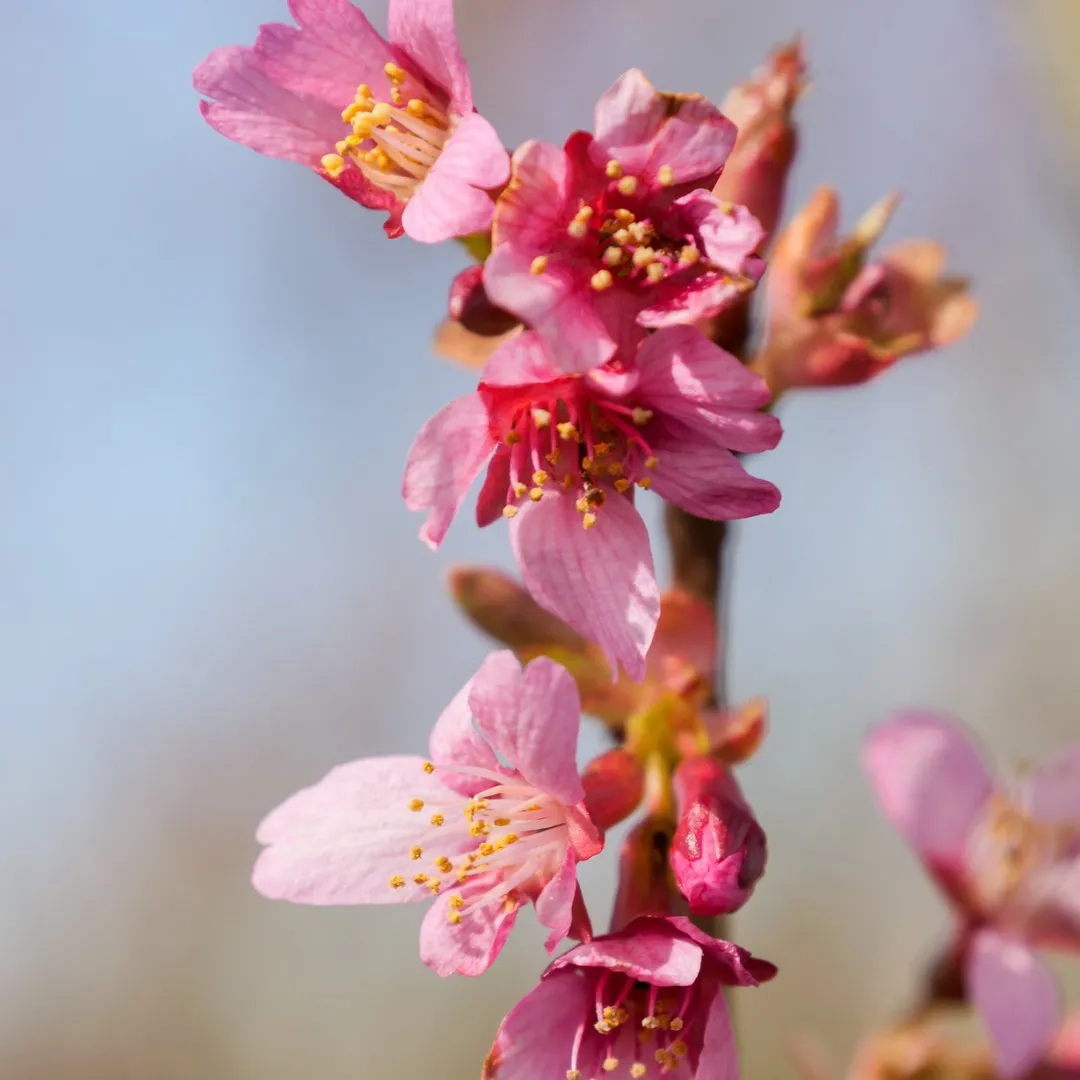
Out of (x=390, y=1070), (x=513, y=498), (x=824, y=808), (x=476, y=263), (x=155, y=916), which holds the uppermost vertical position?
(x=476, y=263)

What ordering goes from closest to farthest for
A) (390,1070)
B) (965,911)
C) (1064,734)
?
(965,911)
(1064,734)
(390,1070)

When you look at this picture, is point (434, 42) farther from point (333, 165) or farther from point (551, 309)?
point (551, 309)

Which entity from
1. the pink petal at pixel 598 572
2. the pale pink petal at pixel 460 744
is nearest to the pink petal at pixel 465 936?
the pale pink petal at pixel 460 744

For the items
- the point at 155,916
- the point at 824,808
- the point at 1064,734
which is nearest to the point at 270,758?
the point at 155,916

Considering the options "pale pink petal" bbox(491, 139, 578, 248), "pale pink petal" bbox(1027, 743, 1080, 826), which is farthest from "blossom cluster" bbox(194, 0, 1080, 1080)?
"pale pink petal" bbox(1027, 743, 1080, 826)

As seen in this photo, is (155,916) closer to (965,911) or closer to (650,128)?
(965,911)

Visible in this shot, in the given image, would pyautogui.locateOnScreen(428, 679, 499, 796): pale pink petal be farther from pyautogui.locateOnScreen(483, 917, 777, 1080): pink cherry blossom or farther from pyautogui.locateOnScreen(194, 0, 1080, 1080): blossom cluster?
pyautogui.locateOnScreen(483, 917, 777, 1080): pink cherry blossom
